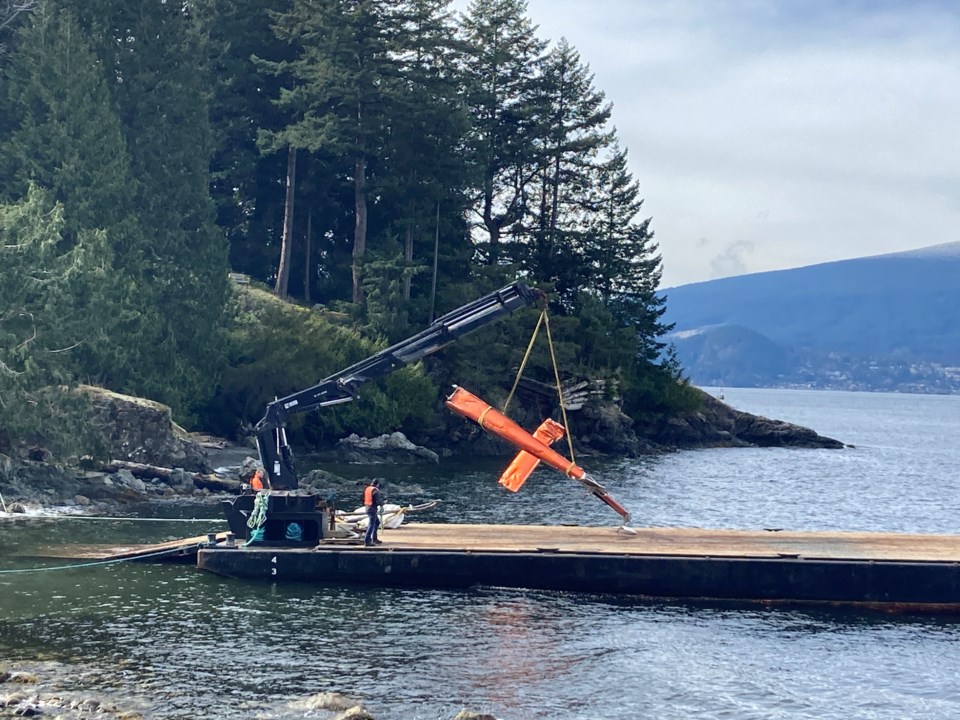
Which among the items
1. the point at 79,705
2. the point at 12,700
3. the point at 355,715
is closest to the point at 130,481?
the point at 12,700

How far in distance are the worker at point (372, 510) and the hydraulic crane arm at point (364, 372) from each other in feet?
10.9

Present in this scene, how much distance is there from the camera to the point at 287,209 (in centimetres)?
8206

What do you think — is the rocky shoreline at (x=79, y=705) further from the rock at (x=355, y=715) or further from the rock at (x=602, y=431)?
the rock at (x=602, y=431)

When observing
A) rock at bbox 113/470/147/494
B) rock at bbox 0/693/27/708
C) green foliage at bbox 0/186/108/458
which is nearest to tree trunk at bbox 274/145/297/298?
green foliage at bbox 0/186/108/458

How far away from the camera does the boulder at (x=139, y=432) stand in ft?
178

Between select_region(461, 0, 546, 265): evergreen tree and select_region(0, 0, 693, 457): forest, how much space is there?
185 millimetres

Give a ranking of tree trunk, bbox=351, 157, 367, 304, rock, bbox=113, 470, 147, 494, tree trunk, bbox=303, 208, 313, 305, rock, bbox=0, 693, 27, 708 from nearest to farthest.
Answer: rock, bbox=0, 693, 27, 708 < rock, bbox=113, 470, 147, 494 < tree trunk, bbox=351, 157, 367, 304 < tree trunk, bbox=303, 208, 313, 305

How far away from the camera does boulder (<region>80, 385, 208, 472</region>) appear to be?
54.4 m

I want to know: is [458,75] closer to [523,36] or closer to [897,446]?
[523,36]

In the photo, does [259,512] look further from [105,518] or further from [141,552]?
[105,518]

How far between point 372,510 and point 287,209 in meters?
52.0

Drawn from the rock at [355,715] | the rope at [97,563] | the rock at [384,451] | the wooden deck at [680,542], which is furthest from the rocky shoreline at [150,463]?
the rock at [355,715]

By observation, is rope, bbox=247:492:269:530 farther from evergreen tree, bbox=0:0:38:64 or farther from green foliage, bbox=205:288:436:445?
evergreen tree, bbox=0:0:38:64

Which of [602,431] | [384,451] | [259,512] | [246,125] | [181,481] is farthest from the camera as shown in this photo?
[602,431]
